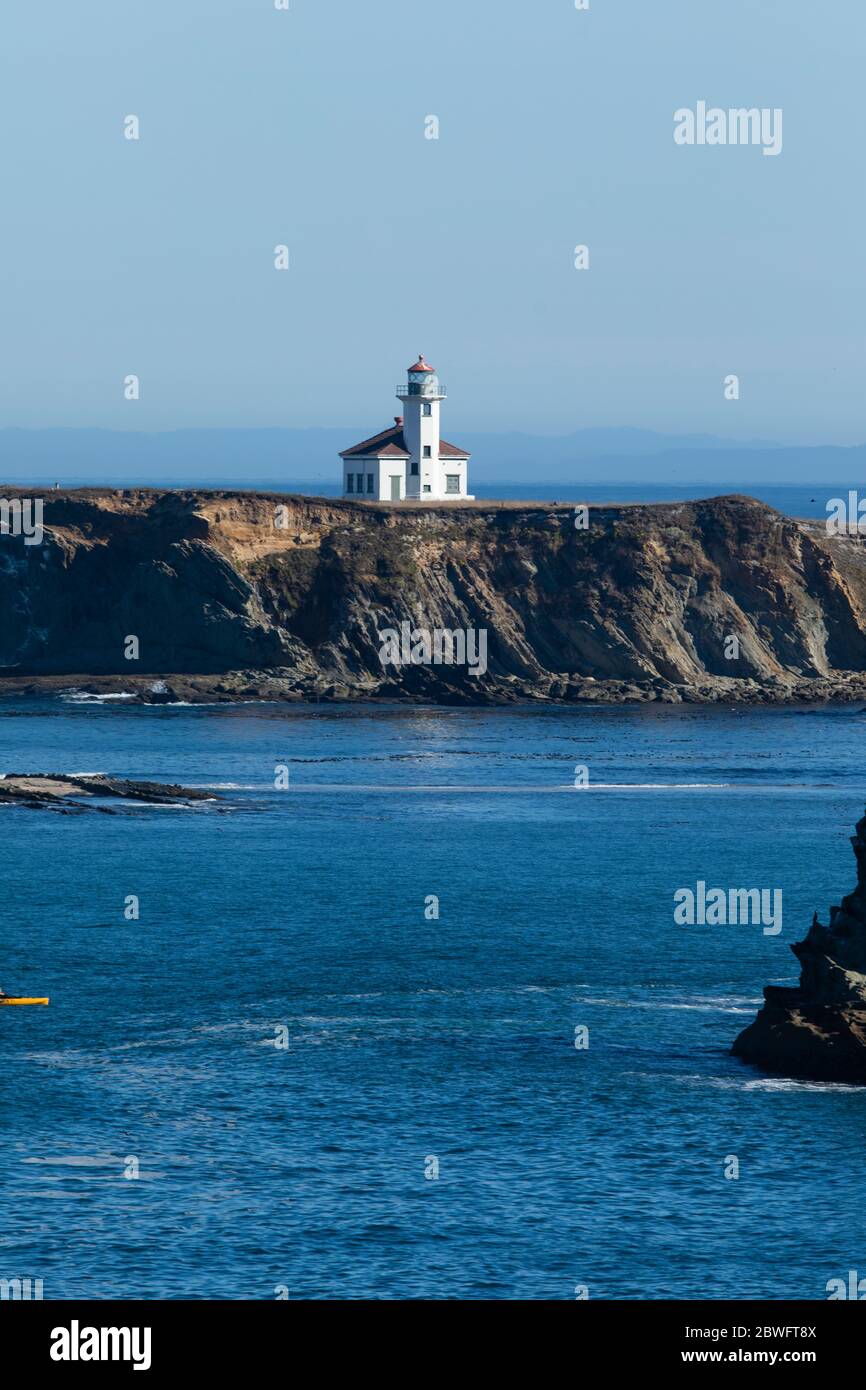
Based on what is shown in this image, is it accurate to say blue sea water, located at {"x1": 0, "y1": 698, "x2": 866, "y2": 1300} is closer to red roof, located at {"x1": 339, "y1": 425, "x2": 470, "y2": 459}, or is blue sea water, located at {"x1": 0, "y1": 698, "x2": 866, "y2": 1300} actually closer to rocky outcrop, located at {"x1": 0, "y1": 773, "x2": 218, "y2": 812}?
rocky outcrop, located at {"x1": 0, "y1": 773, "x2": 218, "y2": 812}

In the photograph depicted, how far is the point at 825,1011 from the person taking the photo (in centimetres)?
5234

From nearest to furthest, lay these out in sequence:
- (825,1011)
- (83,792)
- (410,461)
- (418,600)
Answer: (825,1011), (83,792), (418,600), (410,461)

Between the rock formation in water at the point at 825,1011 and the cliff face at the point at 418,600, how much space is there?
311 ft

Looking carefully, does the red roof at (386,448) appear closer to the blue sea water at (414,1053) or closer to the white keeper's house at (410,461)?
the white keeper's house at (410,461)

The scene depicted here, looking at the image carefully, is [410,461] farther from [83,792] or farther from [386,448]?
[83,792]

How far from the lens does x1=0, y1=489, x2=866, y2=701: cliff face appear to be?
153 metres

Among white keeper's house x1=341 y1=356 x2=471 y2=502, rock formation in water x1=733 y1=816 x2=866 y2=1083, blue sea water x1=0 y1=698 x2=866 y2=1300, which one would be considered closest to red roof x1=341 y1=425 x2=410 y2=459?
Result: white keeper's house x1=341 y1=356 x2=471 y2=502

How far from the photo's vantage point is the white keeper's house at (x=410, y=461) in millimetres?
162250

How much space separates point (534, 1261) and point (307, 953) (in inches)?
1156

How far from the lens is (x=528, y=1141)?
4828 centimetres

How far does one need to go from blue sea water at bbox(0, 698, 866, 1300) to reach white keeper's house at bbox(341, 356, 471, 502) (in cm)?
5771

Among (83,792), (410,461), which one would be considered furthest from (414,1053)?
(410,461)

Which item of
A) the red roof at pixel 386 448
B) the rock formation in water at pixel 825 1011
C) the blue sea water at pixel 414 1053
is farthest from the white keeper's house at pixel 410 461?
the rock formation in water at pixel 825 1011

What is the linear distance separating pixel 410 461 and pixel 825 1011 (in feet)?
394
